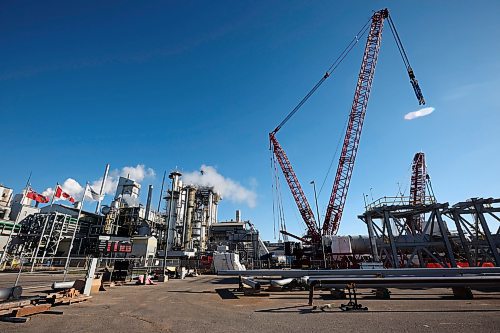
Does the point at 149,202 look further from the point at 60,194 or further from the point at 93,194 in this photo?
the point at 93,194

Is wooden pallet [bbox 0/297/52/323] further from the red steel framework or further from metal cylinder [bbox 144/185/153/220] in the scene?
the red steel framework

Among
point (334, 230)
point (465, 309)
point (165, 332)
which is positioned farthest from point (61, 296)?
point (334, 230)

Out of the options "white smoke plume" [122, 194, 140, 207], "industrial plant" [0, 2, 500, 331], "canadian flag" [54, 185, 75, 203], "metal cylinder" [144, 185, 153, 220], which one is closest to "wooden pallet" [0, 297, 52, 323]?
"industrial plant" [0, 2, 500, 331]

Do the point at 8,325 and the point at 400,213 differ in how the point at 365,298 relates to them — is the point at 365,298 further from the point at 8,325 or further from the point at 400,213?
the point at 400,213

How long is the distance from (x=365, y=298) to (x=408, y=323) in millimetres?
5083

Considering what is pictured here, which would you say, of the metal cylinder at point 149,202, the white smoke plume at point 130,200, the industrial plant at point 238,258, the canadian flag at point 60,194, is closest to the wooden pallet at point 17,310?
the industrial plant at point 238,258

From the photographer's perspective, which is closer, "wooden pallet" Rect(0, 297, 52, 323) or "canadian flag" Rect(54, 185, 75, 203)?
"wooden pallet" Rect(0, 297, 52, 323)

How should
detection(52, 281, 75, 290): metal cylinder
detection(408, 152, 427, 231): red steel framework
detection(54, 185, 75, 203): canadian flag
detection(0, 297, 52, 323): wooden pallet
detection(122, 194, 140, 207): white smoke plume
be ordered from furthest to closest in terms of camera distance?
detection(122, 194, 140, 207): white smoke plume
detection(408, 152, 427, 231): red steel framework
detection(54, 185, 75, 203): canadian flag
detection(52, 281, 75, 290): metal cylinder
detection(0, 297, 52, 323): wooden pallet

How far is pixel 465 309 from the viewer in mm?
8680

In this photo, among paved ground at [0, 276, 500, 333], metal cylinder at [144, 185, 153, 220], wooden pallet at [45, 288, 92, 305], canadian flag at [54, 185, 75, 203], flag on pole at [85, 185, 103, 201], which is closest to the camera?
paved ground at [0, 276, 500, 333]

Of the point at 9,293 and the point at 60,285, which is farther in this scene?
the point at 60,285

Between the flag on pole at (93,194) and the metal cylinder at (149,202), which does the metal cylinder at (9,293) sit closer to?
the flag on pole at (93,194)

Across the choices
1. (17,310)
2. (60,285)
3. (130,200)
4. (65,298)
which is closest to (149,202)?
(130,200)

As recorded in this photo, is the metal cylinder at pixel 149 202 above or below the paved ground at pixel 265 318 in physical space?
above
